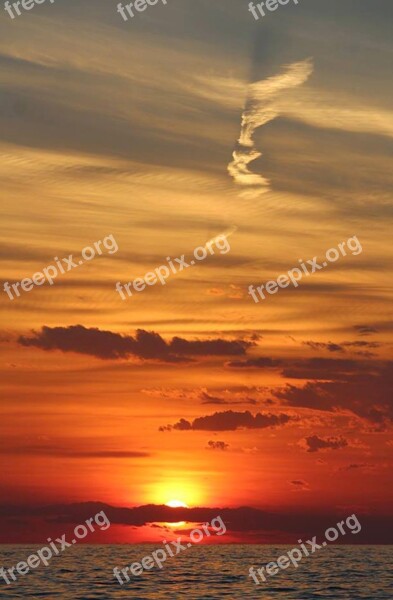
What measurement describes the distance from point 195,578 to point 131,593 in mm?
30600

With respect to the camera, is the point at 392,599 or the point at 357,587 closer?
the point at 392,599

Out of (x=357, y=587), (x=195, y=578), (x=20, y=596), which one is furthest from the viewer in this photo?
(x=195, y=578)

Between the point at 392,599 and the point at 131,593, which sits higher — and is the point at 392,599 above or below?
below

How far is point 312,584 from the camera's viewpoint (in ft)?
421

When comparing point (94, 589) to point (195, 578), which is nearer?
point (94, 589)

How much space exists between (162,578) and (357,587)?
28.5 meters

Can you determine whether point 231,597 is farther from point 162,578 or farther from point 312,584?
point 162,578

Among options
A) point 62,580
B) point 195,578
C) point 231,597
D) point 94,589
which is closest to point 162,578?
point 195,578

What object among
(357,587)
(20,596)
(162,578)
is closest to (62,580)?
(162,578)

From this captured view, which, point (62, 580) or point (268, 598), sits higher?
point (62, 580)

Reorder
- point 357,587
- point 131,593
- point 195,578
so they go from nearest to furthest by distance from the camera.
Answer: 1. point 131,593
2. point 357,587
3. point 195,578

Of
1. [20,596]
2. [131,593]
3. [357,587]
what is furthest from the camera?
[357,587]

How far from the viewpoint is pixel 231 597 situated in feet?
354

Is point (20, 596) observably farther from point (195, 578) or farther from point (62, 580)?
point (195, 578)
